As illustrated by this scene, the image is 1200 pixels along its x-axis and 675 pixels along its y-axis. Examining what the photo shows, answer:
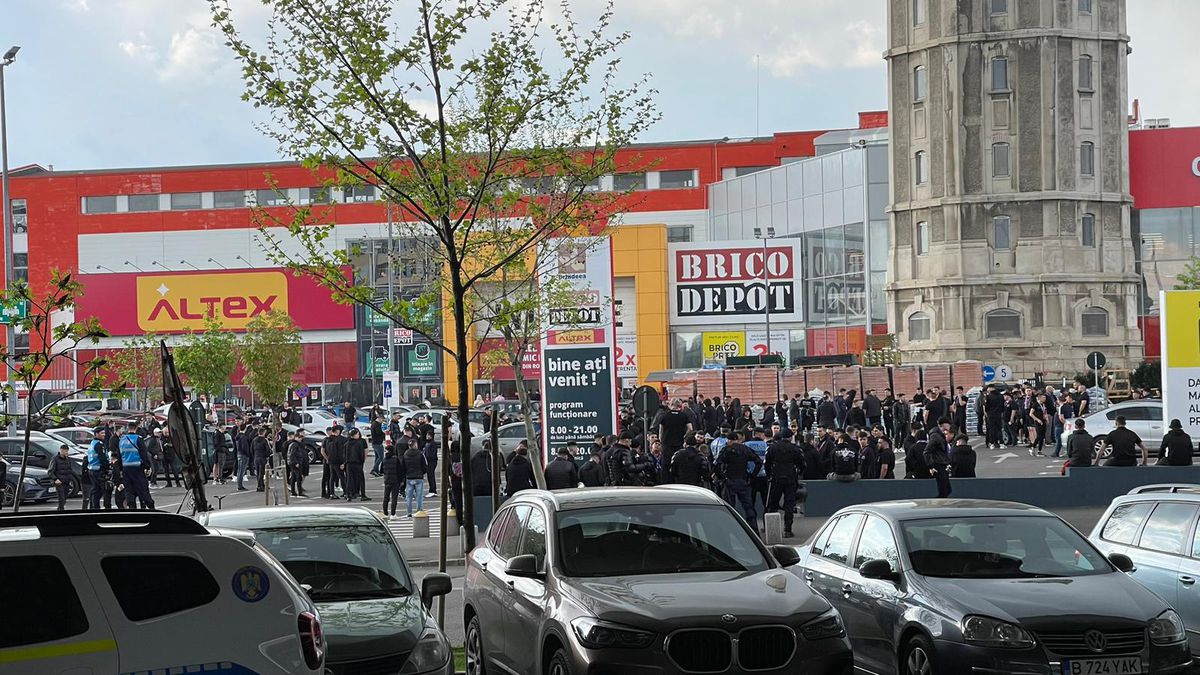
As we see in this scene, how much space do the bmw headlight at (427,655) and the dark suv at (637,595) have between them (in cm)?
57

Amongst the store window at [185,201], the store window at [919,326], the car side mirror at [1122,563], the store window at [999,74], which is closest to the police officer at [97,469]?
the car side mirror at [1122,563]

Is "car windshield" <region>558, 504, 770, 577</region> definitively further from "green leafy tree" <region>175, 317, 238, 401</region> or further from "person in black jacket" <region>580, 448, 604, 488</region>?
"green leafy tree" <region>175, 317, 238, 401</region>

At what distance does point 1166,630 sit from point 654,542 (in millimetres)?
3190

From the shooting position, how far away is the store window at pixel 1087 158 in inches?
2643

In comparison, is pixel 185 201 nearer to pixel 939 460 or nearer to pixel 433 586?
pixel 939 460

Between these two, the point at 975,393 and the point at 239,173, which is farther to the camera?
the point at 239,173

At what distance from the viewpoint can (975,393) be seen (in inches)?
1816

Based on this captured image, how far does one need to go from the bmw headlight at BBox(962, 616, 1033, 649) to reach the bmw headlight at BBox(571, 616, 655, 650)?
2135mm

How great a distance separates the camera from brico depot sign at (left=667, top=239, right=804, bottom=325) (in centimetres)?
7444

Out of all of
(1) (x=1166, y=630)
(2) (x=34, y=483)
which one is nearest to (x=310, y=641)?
(1) (x=1166, y=630)

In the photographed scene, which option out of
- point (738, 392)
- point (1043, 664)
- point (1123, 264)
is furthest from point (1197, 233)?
point (1043, 664)

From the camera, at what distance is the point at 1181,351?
2445 cm

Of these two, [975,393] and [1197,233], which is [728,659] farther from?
[1197,233]

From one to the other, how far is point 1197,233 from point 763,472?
2124 inches
